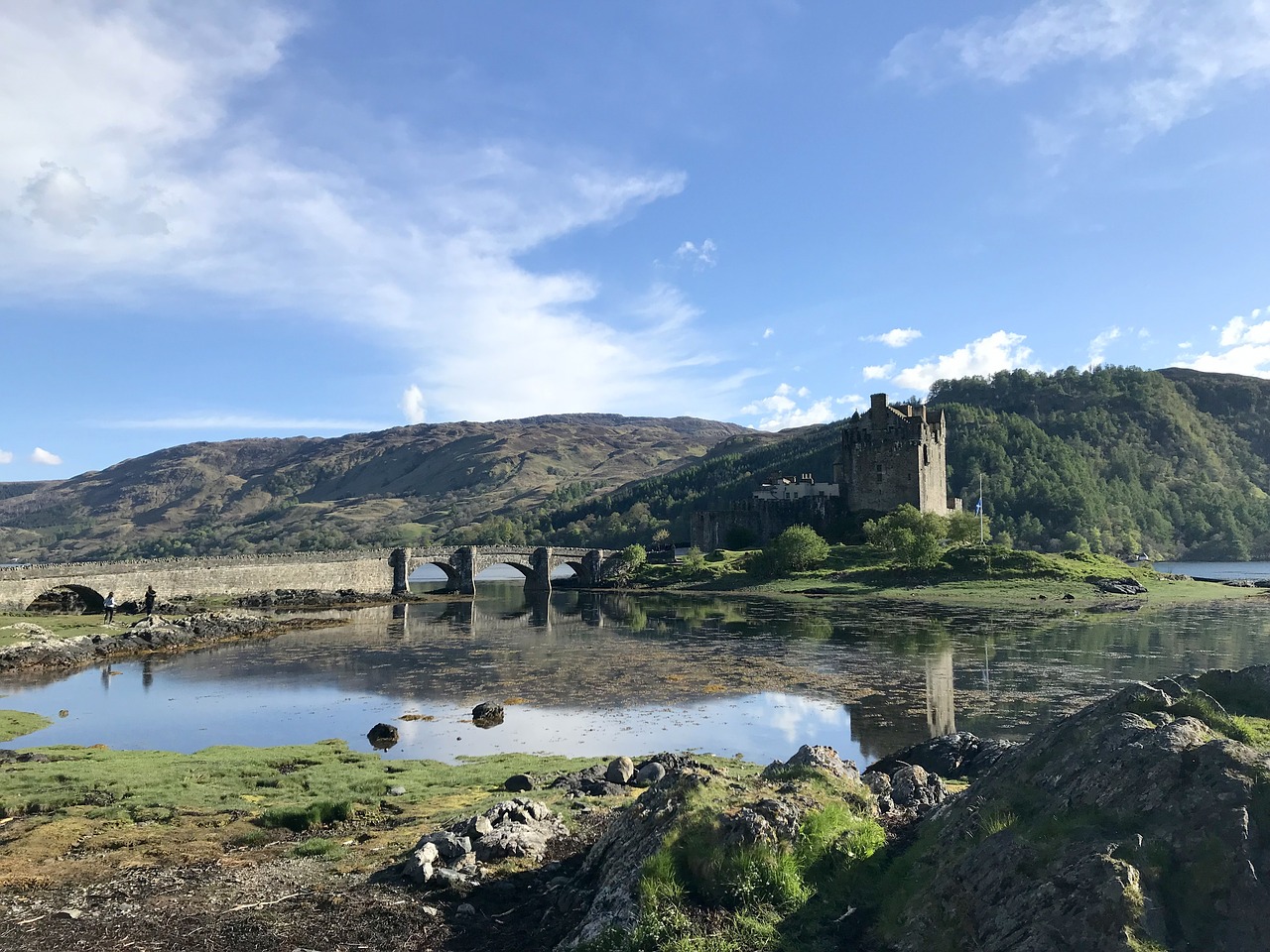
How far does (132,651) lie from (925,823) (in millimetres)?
52899

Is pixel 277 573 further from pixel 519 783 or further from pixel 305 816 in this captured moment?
pixel 305 816

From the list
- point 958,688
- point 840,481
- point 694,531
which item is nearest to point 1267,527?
point 840,481

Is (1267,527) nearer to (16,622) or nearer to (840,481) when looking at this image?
(840,481)

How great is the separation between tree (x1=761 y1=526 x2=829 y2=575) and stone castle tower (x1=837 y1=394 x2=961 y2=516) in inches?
655

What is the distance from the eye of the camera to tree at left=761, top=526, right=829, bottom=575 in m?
91.2

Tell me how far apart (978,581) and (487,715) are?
196 feet

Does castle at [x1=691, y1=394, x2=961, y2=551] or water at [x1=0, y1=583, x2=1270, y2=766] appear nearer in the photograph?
water at [x1=0, y1=583, x2=1270, y2=766]

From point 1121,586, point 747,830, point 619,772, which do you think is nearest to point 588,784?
point 619,772

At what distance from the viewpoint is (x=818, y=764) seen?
14305mm

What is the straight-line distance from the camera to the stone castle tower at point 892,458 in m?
104

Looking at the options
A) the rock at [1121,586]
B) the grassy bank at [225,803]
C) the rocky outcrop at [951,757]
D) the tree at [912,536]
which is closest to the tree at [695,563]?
the tree at [912,536]

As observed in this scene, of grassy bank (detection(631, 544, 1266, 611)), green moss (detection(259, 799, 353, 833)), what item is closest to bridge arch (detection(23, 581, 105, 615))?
grassy bank (detection(631, 544, 1266, 611))

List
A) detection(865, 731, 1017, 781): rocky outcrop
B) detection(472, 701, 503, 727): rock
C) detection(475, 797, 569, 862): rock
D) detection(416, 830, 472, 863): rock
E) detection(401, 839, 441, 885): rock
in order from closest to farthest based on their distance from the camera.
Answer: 1. detection(401, 839, 441, 885): rock
2. detection(416, 830, 472, 863): rock
3. detection(475, 797, 569, 862): rock
4. detection(865, 731, 1017, 781): rocky outcrop
5. detection(472, 701, 503, 727): rock

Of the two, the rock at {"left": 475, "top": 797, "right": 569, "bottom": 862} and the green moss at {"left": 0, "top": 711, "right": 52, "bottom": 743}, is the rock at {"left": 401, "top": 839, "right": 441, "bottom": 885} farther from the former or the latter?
the green moss at {"left": 0, "top": 711, "right": 52, "bottom": 743}
